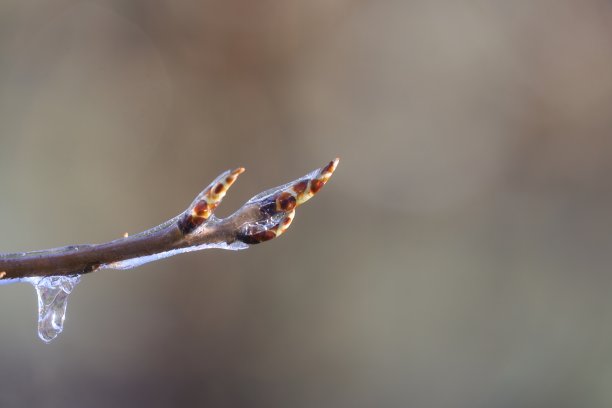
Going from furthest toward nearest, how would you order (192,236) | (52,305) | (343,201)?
(343,201) < (52,305) < (192,236)

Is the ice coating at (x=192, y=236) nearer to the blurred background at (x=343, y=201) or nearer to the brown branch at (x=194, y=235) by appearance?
the brown branch at (x=194, y=235)

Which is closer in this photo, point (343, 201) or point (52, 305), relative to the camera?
point (52, 305)

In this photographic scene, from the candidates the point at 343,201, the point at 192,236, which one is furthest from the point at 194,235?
the point at 343,201

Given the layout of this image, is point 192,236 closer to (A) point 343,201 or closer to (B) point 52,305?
(B) point 52,305

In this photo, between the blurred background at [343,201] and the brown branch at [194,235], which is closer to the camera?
the brown branch at [194,235]

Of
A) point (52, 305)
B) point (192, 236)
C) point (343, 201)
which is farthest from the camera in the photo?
point (343, 201)

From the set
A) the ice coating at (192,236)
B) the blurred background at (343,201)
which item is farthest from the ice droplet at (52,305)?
the blurred background at (343,201)

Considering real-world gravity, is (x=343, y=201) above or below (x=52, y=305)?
above
